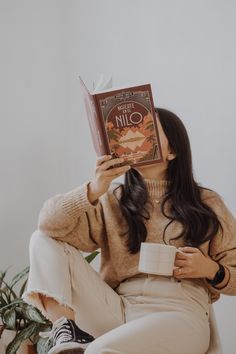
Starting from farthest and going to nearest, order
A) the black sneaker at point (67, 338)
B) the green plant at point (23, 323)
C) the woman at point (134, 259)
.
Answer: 1. the green plant at point (23, 323)
2. the woman at point (134, 259)
3. the black sneaker at point (67, 338)

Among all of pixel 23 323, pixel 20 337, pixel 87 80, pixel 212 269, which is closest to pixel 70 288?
pixel 212 269

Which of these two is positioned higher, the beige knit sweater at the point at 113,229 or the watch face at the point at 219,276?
the beige knit sweater at the point at 113,229

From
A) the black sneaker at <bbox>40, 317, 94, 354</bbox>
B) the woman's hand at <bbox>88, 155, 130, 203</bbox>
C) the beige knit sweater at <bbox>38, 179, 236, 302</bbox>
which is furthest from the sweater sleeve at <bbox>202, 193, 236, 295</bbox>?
the black sneaker at <bbox>40, 317, 94, 354</bbox>

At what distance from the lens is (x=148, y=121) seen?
4.83ft

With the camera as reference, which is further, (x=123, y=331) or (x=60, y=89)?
(x=60, y=89)

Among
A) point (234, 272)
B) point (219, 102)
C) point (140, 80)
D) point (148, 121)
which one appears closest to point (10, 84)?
point (140, 80)

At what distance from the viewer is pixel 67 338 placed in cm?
131

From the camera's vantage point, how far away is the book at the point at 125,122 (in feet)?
4.70

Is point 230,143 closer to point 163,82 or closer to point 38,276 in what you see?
point 163,82

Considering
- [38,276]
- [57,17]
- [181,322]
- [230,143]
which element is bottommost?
[181,322]

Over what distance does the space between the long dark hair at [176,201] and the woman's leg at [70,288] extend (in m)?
0.17

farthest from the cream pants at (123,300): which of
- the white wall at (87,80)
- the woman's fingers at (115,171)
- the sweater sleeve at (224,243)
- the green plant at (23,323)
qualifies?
the white wall at (87,80)

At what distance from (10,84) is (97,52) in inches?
15.2

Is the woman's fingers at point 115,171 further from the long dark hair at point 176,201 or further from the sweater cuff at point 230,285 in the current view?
the sweater cuff at point 230,285
